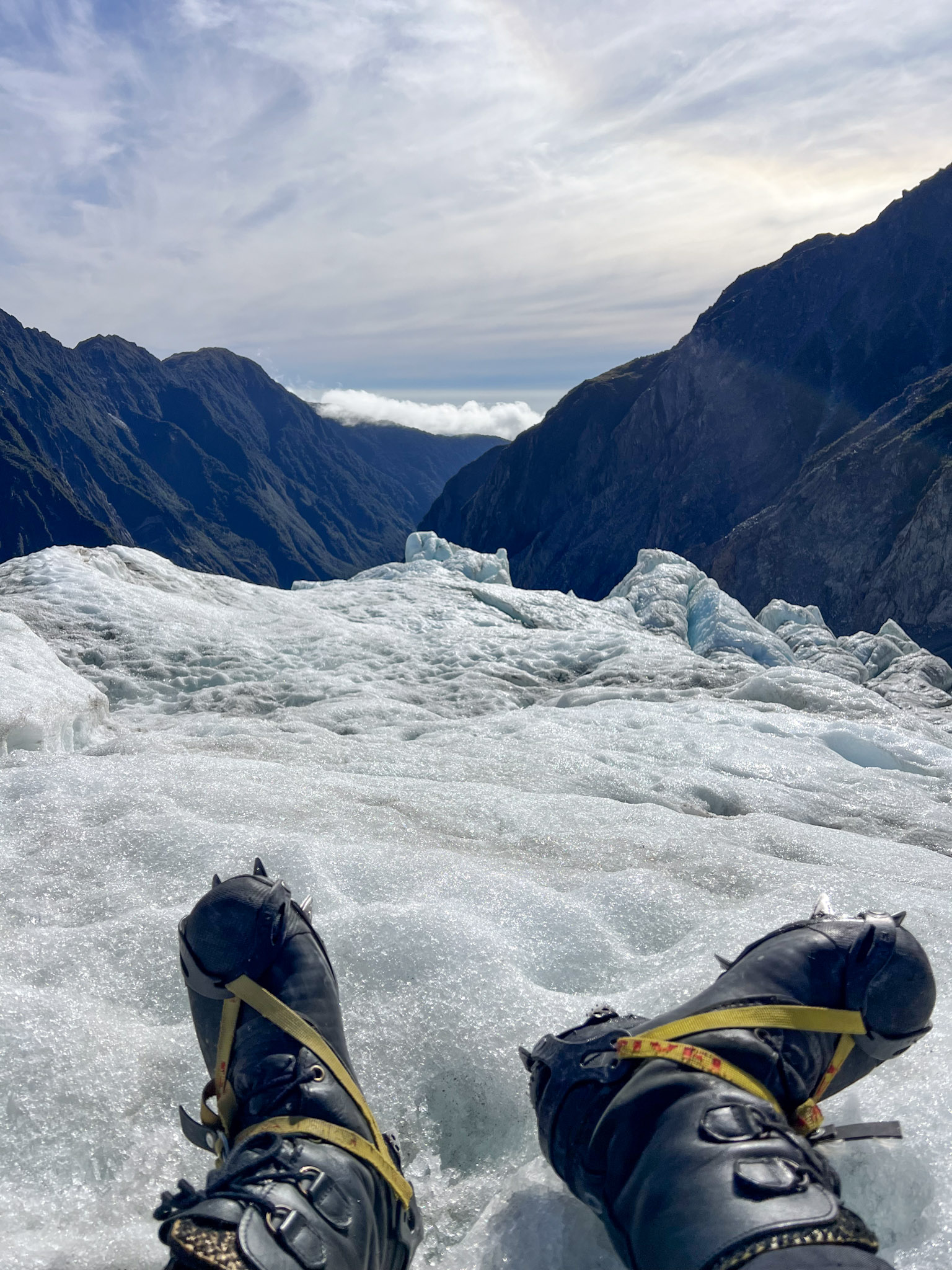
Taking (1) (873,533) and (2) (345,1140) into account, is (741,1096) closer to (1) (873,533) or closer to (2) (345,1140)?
(2) (345,1140)

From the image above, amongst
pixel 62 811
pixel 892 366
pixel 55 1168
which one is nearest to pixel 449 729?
pixel 62 811

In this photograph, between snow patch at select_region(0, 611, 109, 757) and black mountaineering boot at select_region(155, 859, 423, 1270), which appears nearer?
black mountaineering boot at select_region(155, 859, 423, 1270)

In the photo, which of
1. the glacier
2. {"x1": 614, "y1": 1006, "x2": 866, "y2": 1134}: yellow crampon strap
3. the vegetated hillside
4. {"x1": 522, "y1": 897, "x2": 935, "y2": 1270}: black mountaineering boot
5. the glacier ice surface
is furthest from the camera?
the vegetated hillside

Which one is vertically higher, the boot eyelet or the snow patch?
the snow patch

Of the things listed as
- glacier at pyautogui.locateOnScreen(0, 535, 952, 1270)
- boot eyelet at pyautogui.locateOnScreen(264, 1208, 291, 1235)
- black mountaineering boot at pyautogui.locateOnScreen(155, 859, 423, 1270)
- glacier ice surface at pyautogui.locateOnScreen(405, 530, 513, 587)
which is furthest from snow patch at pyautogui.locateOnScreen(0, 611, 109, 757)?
glacier ice surface at pyautogui.locateOnScreen(405, 530, 513, 587)

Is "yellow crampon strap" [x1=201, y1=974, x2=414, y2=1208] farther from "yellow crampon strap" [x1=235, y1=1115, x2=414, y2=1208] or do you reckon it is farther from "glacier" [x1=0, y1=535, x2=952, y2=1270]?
"glacier" [x1=0, y1=535, x2=952, y2=1270]

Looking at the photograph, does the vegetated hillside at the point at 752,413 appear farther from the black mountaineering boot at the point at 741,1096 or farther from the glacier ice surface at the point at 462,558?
the black mountaineering boot at the point at 741,1096

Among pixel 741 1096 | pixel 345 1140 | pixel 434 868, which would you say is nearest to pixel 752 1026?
pixel 741 1096

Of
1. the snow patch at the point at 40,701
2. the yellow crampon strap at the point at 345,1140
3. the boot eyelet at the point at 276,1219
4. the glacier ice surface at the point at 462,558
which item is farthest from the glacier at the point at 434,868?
the glacier ice surface at the point at 462,558
